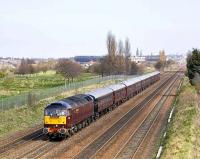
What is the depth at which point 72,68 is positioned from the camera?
9544cm

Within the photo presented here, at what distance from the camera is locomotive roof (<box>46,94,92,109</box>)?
33.8 m

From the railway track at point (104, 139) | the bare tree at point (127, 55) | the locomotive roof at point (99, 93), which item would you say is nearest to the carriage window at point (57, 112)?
the railway track at point (104, 139)

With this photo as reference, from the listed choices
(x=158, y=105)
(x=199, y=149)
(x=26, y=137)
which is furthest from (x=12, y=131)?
(x=158, y=105)

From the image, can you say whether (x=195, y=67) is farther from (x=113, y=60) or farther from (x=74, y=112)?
(x=74, y=112)

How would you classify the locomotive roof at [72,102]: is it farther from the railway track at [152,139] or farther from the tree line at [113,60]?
the tree line at [113,60]

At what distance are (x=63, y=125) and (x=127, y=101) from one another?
35.6m

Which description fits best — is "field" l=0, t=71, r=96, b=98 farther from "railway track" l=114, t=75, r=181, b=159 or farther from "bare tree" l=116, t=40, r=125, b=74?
"railway track" l=114, t=75, r=181, b=159

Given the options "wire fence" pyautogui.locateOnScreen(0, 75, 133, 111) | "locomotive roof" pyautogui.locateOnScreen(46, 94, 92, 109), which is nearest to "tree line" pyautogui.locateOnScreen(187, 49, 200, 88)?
"wire fence" pyautogui.locateOnScreen(0, 75, 133, 111)

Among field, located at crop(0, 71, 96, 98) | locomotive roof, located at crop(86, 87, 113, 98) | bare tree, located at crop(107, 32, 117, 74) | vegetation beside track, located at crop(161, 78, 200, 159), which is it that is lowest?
field, located at crop(0, 71, 96, 98)

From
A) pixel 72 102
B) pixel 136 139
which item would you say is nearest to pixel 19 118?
pixel 72 102

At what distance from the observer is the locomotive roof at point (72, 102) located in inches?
1331

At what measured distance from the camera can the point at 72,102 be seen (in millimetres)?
35719

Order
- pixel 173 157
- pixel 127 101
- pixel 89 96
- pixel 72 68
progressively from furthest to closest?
pixel 72 68, pixel 127 101, pixel 89 96, pixel 173 157

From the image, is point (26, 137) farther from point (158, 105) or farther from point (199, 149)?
point (158, 105)
